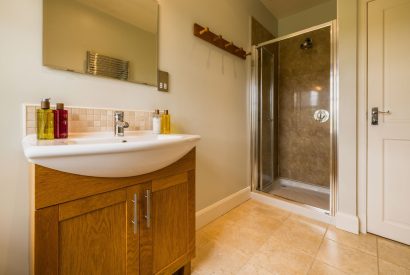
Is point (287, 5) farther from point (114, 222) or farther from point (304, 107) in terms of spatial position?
point (114, 222)

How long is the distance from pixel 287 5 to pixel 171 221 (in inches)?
116

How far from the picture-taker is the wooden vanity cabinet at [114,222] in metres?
0.59

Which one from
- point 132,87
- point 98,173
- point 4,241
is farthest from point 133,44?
point 4,241

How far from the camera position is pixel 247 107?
222 centimetres

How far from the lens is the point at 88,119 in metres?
1.00

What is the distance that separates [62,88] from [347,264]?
1.94m

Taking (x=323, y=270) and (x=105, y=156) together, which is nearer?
(x=105, y=156)

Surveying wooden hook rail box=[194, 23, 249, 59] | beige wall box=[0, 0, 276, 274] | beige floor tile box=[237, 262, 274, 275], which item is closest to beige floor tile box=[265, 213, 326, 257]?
beige floor tile box=[237, 262, 274, 275]

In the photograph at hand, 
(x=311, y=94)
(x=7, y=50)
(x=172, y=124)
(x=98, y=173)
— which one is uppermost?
(x=311, y=94)

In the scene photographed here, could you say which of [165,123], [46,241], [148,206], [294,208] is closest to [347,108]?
[294,208]

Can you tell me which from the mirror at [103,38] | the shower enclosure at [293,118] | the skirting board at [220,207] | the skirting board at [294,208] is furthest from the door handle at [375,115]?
the mirror at [103,38]

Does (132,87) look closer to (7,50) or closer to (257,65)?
(7,50)

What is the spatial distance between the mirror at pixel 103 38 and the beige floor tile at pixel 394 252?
1959mm

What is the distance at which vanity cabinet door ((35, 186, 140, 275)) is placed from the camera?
0.59 meters
